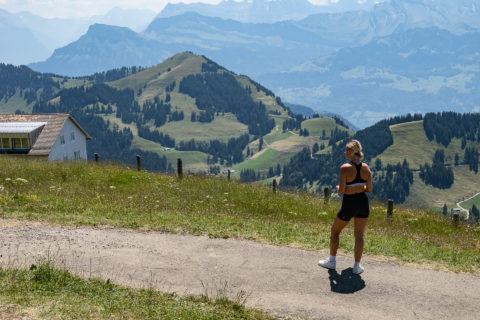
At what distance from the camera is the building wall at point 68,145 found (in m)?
78.8

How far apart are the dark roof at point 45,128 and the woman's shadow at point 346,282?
242ft

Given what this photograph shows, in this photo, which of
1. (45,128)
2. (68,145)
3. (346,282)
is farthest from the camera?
(68,145)

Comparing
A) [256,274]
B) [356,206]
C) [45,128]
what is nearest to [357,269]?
[356,206]

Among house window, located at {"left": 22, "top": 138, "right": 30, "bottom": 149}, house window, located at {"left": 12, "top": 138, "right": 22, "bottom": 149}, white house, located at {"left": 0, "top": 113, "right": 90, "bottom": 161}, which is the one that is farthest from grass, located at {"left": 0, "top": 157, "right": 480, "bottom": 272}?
house window, located at {"left": 12, "top": 138, "right": 22, "bottom": 149}

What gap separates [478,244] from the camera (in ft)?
54.4

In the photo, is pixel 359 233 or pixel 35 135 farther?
pixel 35 135

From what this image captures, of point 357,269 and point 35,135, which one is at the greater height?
point 35,135

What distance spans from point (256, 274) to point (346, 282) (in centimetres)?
237

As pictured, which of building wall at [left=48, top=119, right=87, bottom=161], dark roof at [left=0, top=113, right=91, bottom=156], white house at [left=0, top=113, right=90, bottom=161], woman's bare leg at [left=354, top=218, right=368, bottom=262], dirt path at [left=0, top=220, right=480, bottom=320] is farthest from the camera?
building wall at [left=48, top=119, right=87, bottom=161]

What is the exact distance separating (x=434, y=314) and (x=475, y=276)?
3.25 metres

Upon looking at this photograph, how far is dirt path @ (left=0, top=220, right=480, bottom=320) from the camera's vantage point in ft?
31.7

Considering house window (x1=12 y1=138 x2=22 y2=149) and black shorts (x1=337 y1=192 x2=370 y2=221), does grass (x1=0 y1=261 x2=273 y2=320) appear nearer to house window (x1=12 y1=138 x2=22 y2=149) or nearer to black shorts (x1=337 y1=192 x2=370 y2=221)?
black shorts (x1=337 y1=192 x2=370 y2=221)

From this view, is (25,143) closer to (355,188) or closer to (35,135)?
(35,135)

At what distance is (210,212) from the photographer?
18719 millimetres
